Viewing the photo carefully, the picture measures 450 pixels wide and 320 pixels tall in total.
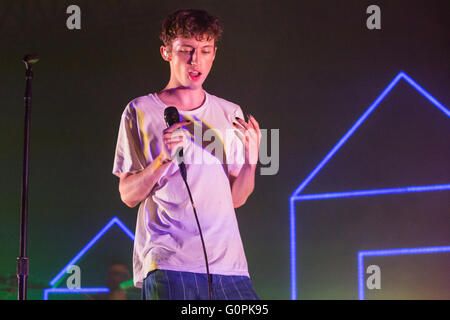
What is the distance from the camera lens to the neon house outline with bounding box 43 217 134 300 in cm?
344

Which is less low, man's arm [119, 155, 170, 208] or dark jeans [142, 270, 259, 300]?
man's arm [119, 155, 170, 208]

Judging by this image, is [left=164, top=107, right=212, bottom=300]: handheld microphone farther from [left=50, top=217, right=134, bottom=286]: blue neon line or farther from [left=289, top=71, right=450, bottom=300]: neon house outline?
[left=50, top=217, right=134, bottom=286]: blue neon line

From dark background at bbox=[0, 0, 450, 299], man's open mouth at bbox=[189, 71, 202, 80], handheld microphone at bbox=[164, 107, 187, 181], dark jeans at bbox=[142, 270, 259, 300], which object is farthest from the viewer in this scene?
dark background at bbox=[0, 0, 450, 299]

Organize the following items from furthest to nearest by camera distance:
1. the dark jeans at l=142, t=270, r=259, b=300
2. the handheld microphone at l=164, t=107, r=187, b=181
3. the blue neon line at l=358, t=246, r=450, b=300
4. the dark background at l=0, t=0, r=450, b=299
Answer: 1. the dark background at l=0, t=0, r=450, b=299
2. the blue neon line at l=358, t=246, r=450, b=300
3. the handheld microphone at l=164, t=107, r=187, b=181
4. the dark jeans at l=142, t=270, r=259, b=300

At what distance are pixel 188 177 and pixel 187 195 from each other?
0.07 meters

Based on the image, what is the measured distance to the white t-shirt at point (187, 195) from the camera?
78.2 inches

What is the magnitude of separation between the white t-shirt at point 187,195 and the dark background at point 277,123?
1167mm

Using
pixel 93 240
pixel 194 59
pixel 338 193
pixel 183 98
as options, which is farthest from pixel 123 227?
pixel 194 59

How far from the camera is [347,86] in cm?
336

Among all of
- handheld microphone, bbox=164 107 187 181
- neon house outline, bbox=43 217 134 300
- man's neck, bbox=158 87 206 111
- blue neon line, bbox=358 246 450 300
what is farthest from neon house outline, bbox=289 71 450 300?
handheld microphone, bbox=164 107 187 181

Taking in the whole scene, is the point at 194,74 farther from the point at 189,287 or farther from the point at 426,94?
the point at 426,94

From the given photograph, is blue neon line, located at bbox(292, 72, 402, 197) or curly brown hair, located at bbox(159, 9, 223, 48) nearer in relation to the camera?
curly brown hair, located at bbox(159, 9, 223, 48)

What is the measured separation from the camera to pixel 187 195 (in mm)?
2043
